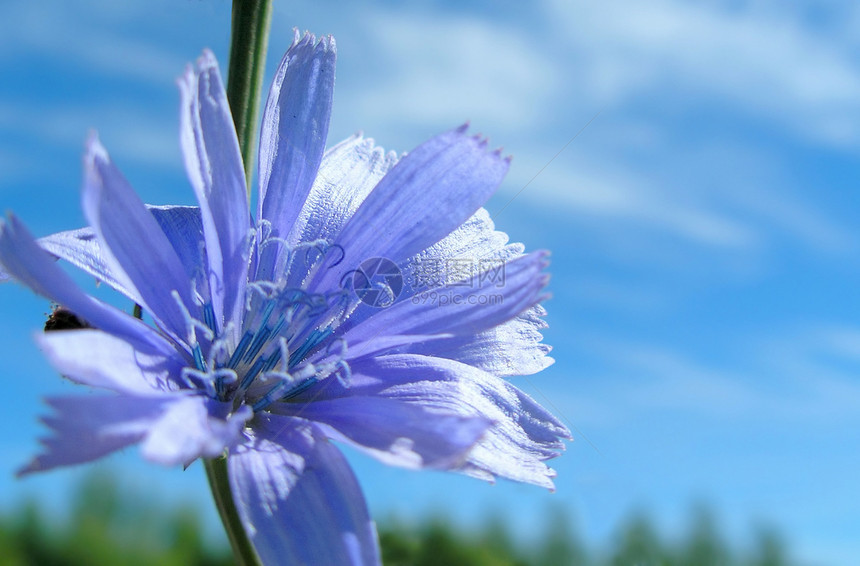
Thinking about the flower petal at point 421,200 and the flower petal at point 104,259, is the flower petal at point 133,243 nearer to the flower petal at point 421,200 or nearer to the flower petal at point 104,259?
the flower petal at point 104,259

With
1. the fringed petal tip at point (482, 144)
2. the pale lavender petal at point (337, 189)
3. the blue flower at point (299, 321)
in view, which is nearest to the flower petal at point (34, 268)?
the blue flower at point (299, 321)

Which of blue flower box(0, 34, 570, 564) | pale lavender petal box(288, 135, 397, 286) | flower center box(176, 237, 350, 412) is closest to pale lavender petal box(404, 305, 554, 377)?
blue flower box(0, 34, 570, 564)

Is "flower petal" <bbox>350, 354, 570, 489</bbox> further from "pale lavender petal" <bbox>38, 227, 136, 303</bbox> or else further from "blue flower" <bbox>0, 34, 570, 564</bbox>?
"pale lavender petal" <bbox>38, 227, 136, 303</bbox>

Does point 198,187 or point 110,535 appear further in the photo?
point 110,535

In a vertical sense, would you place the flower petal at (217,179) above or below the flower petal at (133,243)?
above

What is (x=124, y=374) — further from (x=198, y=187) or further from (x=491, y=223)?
(x=491, y=223)

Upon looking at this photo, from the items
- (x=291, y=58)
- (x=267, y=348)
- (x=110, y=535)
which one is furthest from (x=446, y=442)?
(x=110, y=535)
